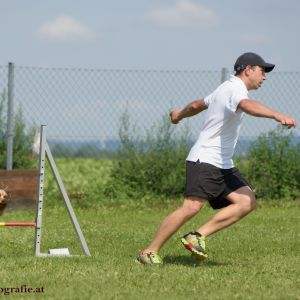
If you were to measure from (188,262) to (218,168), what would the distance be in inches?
33.1

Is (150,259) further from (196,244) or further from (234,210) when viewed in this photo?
(234,210)

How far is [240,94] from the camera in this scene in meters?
Answer: 6.30

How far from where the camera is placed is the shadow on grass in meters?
6.68

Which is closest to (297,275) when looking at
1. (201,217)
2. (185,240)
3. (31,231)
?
(185,240)

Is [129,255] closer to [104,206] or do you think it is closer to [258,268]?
[258,268]

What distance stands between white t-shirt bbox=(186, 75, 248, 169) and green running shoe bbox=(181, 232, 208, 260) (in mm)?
544

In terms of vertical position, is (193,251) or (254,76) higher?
(254,76)

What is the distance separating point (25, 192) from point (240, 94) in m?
5.91

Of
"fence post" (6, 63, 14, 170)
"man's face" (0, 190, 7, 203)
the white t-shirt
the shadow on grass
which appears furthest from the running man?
"fence post" (6, 63, 14, 170)

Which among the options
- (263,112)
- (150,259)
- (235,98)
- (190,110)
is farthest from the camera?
(190,110)

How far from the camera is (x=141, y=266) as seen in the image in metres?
6.41

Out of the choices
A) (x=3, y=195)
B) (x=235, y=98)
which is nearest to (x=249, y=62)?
(x=235, y=98)

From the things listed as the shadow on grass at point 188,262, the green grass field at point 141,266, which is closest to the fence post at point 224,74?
the green grass field at point 141,266

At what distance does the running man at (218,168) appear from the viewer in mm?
6418
